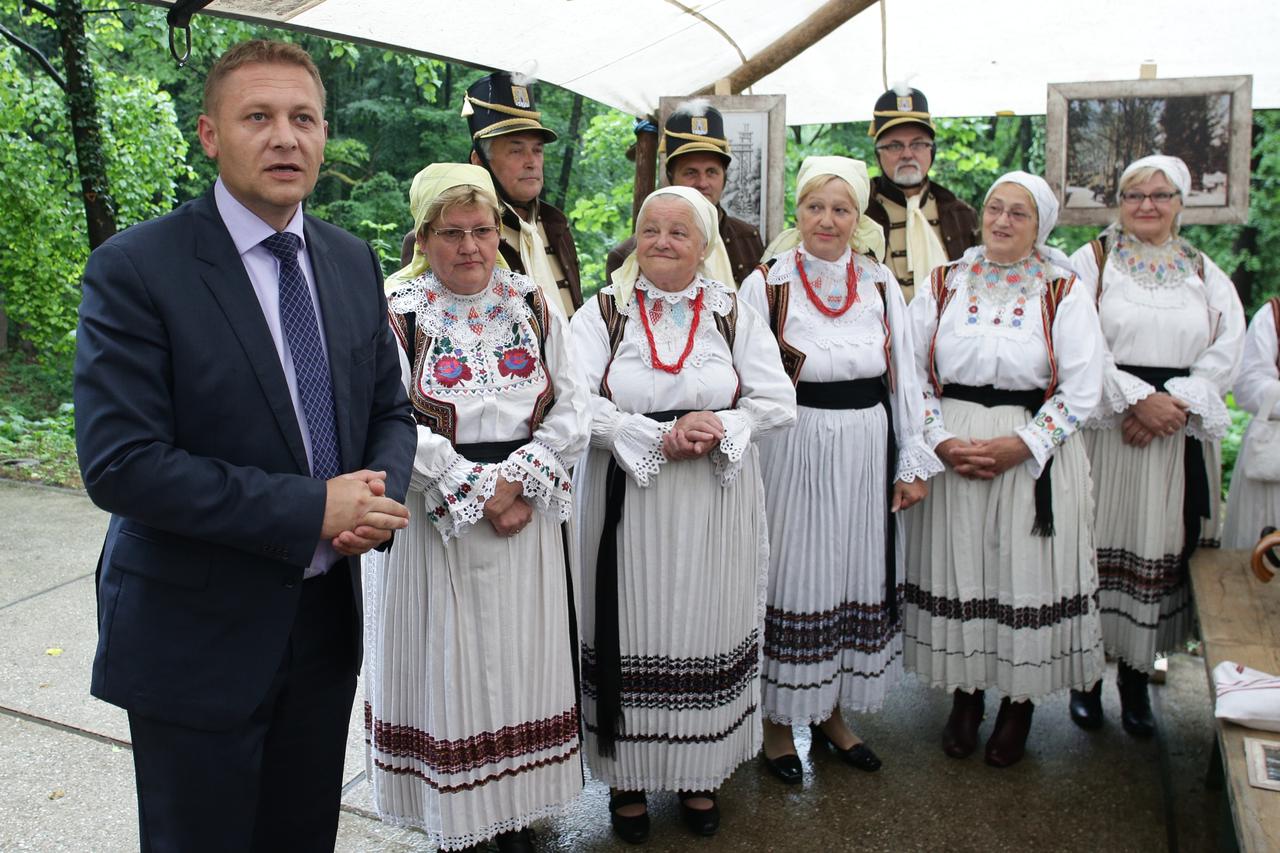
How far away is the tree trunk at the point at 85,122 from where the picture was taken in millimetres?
7095

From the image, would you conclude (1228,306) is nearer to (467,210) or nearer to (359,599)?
(467,210)

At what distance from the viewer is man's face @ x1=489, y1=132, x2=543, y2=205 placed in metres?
3.66

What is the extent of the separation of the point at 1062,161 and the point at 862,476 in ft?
6.81

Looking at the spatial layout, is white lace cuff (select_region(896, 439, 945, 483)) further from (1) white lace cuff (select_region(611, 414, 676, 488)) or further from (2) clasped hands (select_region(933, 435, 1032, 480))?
(1) white lace cuff (select_region(611, 414, 676, 488))

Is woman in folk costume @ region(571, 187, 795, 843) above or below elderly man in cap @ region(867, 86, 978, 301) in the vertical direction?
below

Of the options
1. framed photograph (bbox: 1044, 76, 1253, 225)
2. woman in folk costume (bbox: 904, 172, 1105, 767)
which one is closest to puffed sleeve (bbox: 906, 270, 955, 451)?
woman in folk costume (bbox: 904, 172, 1105, 767)

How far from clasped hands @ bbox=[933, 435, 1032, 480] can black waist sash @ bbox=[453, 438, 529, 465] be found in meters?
1.54

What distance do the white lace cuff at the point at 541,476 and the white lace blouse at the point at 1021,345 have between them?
55.1 inches

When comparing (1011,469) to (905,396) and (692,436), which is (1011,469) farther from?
(692,436)

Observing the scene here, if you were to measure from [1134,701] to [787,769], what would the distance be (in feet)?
4.64

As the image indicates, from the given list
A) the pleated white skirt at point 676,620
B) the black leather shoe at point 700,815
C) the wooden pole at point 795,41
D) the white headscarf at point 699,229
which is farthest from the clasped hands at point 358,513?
the wooden pole at point 795,41

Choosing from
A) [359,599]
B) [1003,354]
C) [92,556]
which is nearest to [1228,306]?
[1003,354]

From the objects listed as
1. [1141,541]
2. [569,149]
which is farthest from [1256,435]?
[569,149]

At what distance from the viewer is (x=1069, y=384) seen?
342cm
